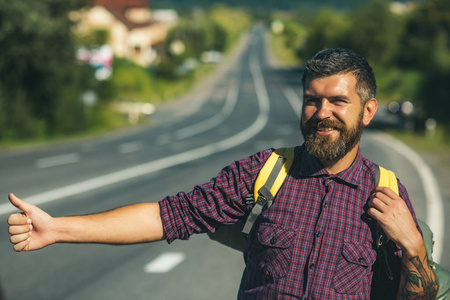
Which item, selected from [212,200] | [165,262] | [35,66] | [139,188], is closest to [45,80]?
[35,66]

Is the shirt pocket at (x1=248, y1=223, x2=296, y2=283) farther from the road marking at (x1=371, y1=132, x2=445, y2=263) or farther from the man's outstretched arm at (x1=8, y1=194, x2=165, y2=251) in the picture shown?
the road marking at (x1=371, y1=132, x2=445, y2=263)

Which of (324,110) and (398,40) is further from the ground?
(324,110)

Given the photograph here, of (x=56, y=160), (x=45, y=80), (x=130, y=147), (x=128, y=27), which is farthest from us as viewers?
(x=128, y=27)

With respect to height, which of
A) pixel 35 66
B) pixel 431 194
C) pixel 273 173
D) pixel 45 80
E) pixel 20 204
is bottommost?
pixel 431 194

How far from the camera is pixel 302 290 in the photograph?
256 centimetres

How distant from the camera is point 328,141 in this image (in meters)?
2.65

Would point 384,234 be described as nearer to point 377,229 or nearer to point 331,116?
point 377,229

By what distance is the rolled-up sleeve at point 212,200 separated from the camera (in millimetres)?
2719

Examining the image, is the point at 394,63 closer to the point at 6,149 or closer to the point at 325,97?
the point at 6,149

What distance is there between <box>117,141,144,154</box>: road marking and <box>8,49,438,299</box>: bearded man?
2016cm

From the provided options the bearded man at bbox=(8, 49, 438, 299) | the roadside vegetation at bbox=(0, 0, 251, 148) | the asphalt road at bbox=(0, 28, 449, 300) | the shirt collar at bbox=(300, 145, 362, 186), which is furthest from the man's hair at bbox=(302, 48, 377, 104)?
the roadside vegetation at bbox=(0, 0, 251, 148)

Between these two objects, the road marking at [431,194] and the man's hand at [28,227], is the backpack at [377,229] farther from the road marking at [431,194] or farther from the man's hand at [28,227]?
the road marking at [431,194]

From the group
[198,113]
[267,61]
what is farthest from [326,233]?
[267,61]

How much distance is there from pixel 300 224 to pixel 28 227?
1.09 m
